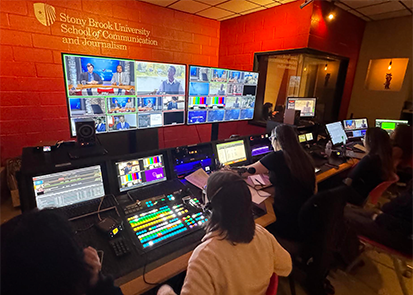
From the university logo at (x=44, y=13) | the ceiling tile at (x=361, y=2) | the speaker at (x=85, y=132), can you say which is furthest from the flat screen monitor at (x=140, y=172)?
the ceiling tile at (x=361, y=2)

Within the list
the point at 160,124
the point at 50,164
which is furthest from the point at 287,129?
the point at 50,164

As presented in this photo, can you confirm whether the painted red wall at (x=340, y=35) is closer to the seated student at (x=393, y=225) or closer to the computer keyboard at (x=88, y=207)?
the seated student at (x=393, y=225)

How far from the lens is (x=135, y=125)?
89.4 inches

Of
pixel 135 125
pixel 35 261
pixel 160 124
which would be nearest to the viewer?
pixel 35 261

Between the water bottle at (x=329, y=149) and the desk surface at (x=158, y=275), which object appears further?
the water bottle at (x=329, y=149)

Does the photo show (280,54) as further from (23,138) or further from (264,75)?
(23,138)

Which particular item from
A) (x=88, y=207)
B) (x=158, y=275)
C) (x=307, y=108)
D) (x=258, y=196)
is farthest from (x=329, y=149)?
(x=88, y=207)

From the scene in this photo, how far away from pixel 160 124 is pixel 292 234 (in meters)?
1.61

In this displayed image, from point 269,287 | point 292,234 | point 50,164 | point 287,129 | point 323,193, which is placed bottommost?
point 292,234

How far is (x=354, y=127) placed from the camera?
11.7 ft

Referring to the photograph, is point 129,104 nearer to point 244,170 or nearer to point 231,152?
point 231,152

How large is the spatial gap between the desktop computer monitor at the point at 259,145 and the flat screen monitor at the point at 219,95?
61 centimetres

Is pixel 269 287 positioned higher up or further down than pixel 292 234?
higher up

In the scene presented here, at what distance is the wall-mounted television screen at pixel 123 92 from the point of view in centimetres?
191
